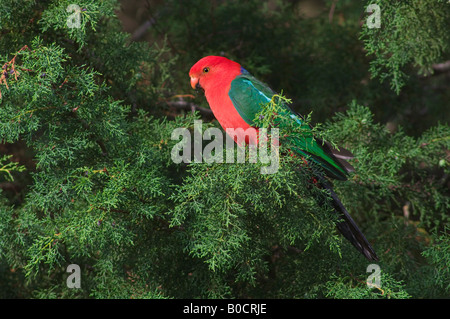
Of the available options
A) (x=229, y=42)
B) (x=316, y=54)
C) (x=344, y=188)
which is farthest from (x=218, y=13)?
(x=344, y=188)

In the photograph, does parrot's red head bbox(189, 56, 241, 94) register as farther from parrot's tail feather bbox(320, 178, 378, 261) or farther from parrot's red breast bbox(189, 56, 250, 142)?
parrot's tail feather bbox(320, 178, 378, 261)

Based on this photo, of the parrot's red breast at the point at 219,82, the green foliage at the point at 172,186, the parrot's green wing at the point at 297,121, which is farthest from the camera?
the parrot's red breast at the point at 219,82

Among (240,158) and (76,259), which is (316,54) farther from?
(76,259)

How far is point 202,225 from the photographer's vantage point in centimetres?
157

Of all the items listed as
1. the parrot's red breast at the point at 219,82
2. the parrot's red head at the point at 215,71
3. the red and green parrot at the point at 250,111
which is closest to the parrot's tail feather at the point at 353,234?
the red and green parrot at the point at 250,111

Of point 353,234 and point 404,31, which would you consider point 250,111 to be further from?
point 404,31

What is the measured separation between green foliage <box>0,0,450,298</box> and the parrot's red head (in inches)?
5.5

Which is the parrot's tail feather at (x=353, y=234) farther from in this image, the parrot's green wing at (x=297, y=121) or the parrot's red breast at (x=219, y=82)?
the parrot's red breast at (x=219, y=82)

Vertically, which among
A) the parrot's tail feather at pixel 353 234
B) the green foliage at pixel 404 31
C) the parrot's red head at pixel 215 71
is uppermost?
the green foliage at pixel 404 31

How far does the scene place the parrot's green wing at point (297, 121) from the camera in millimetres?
1598

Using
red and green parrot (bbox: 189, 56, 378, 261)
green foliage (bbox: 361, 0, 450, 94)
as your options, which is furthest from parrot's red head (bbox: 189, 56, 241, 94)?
green foliage (bbox: 361, 0, 450, 94)

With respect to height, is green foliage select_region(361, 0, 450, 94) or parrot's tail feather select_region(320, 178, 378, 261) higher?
green foliage select_region(361, 0, 450, 94)

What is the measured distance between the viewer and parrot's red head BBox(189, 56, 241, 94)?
1.85 m
